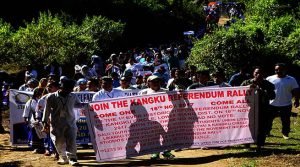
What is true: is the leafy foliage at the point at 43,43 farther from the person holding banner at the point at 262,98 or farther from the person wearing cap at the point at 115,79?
the person holding banner at the point at 262,98

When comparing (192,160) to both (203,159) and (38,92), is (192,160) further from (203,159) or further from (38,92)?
(38,92)

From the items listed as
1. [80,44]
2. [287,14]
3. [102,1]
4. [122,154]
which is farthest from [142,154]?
[102,1]

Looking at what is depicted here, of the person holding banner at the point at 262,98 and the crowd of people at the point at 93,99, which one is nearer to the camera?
the crowd of people at the point at 93,99

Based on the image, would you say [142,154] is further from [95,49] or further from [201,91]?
[95,49]

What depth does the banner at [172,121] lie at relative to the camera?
10.5 m

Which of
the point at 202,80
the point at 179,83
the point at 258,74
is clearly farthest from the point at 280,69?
the point at 179,83

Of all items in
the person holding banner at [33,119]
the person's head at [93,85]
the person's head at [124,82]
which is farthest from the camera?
the person's head at [93,85]

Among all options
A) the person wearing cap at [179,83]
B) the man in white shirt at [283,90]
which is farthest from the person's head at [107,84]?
the man in white shirt at [283,90]

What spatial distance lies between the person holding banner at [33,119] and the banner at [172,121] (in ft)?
6.16

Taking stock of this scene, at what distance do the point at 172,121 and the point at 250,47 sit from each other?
34.9ft

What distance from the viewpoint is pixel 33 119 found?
39.0 ft

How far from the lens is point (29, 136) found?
41.2 ft

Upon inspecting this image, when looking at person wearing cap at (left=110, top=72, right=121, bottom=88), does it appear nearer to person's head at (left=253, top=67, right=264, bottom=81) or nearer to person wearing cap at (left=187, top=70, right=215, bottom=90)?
person wearing cap at (left=187, top=70, right=215, bottom=90)

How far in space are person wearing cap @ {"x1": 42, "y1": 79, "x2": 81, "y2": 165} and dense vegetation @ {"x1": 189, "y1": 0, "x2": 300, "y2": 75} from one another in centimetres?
1074
